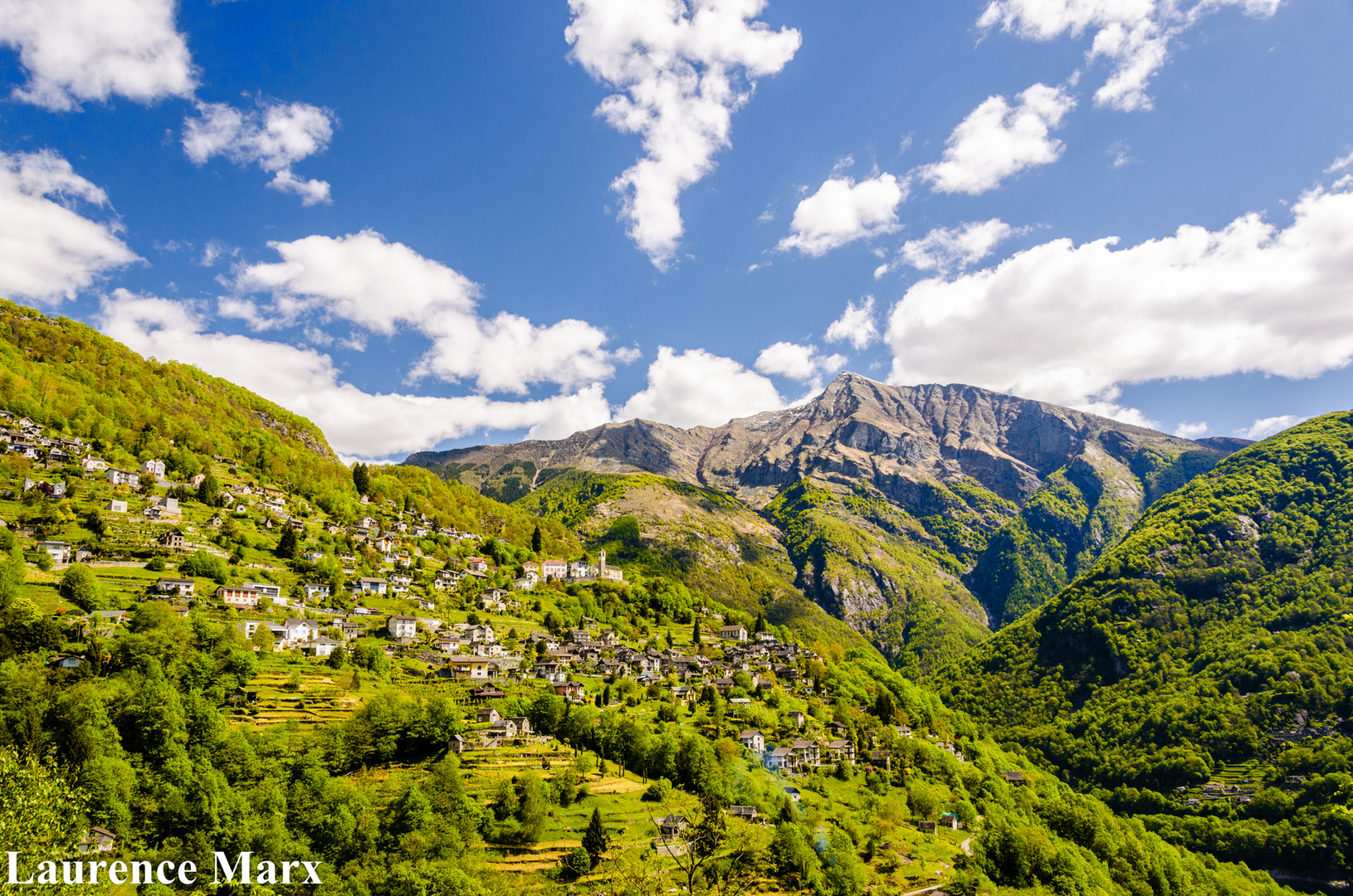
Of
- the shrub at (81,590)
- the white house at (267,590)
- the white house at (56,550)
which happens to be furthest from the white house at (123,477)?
the shrub at (81,590)

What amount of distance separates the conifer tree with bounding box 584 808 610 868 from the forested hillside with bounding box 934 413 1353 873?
4323 inches

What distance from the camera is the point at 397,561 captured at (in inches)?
4648

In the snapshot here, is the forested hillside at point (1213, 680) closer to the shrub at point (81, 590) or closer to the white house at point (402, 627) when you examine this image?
the white house at point (402, 627)

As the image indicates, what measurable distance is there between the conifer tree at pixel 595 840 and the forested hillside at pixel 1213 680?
109816 mm

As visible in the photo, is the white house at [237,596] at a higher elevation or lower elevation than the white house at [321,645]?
higher

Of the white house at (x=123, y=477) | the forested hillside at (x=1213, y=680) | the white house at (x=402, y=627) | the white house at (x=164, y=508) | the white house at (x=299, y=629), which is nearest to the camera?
the white house at (x=299, y=629)

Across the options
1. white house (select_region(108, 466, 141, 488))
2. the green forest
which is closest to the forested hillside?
the green forest

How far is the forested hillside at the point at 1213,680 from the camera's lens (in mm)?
106688

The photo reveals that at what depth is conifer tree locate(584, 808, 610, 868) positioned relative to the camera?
171 ft

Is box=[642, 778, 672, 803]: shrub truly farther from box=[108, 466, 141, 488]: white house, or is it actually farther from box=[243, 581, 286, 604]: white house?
box=[108, 466, 141, 488]: white house

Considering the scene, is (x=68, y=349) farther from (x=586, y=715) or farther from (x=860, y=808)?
(x=860, y=808)

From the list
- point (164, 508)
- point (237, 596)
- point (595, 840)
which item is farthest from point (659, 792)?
point (164, 508)

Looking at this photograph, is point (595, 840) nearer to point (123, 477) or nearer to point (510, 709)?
point (510, 709)

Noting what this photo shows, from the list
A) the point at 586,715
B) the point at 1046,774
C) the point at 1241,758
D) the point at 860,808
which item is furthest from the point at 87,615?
the point at 1241,758
